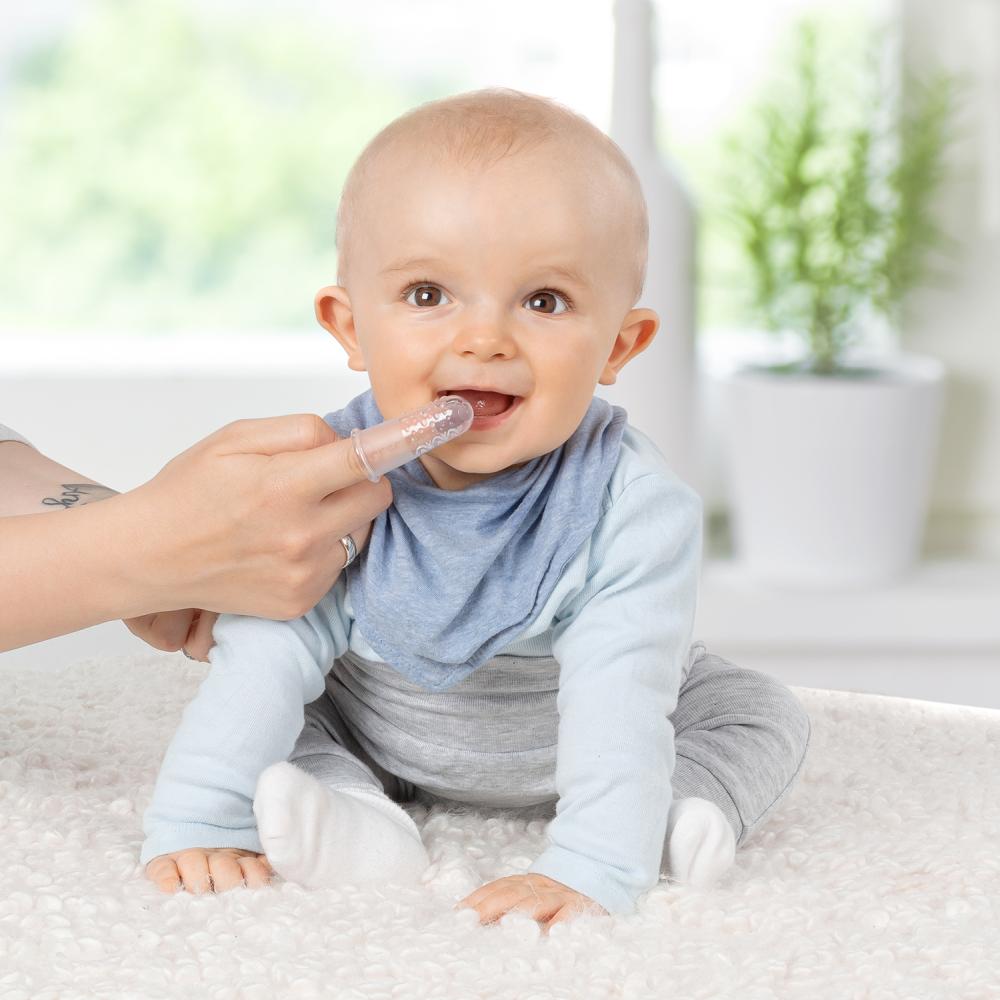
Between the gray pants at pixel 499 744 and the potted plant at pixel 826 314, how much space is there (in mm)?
1260

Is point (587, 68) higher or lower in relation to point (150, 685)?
higher

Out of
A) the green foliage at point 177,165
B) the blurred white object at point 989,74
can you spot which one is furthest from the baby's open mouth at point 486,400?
the green foliage at point 177,165

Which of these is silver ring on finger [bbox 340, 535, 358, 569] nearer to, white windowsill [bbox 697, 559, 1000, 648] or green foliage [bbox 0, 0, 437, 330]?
white windowsill [bbox 697, 559, 1000, 648]

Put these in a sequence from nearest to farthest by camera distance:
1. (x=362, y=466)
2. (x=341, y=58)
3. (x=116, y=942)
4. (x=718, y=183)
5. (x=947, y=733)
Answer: (x=116, y=942) < (x=362, y=466) < (x=947, y=733) < (x=718, y=183) < (x=341, y=58)

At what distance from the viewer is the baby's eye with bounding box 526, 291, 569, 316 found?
921 mm

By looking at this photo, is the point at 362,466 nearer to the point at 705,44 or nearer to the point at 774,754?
the point at 774,754

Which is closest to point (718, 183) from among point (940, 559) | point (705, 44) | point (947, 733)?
point (705, 44)

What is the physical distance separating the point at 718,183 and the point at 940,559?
767 mm

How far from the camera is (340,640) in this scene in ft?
3.30

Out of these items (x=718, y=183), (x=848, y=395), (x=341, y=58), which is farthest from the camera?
(x=341, y=58)

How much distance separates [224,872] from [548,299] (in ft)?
1.33

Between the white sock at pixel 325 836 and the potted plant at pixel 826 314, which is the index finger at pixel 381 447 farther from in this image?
the potted plant at pixel 826 314

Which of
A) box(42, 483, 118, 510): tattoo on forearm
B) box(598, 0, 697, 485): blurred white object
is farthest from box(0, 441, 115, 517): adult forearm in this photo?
box(598, 0, 697, 485): blurred white object

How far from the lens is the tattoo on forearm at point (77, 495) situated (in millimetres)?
1141
